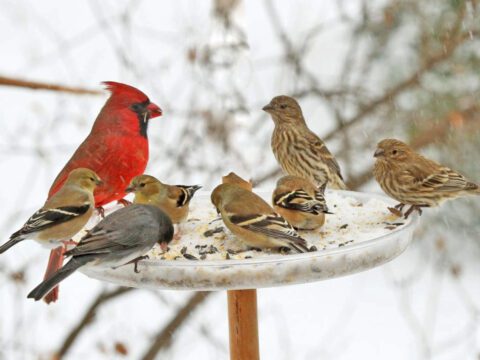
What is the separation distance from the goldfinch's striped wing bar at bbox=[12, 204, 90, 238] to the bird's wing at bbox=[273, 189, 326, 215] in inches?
25.6

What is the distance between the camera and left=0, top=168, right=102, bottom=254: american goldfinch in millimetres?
2520

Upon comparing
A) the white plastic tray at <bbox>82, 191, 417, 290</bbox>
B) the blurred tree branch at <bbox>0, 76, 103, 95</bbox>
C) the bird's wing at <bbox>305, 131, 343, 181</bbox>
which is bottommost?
the blurred tree branch at <bbox>0, 76, 103, 95</bbox>

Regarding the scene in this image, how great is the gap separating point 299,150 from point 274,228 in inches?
61.4

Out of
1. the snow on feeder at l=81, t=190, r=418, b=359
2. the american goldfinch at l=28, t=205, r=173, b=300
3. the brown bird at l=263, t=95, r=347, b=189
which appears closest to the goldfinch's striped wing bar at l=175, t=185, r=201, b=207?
the snow on feeder at l=81, t=190, r=418, b=359

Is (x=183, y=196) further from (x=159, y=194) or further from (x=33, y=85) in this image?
(x=33, y=85)

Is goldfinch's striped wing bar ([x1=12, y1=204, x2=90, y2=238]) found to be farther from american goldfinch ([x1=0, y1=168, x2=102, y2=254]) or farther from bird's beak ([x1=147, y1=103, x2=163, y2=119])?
bird's beak ([x1=147, y1=103, x2=163, y2=119])

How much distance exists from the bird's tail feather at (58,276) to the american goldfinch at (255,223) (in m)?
0.45

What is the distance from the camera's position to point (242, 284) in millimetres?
2143

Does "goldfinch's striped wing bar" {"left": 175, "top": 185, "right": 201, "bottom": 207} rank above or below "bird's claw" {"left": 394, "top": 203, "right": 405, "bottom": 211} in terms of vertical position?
below

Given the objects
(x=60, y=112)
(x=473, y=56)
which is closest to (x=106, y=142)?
(x=60, y=112)

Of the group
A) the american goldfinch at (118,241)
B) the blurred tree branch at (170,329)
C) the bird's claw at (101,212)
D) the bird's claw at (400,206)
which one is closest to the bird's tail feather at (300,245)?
the american goldfinch at (118,241)

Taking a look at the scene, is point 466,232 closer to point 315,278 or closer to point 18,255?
point 18,255

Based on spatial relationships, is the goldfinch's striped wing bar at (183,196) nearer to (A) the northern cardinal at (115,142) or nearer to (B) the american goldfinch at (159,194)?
(B) the american goldfinch at (159,194)

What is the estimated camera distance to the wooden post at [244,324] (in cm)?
280
